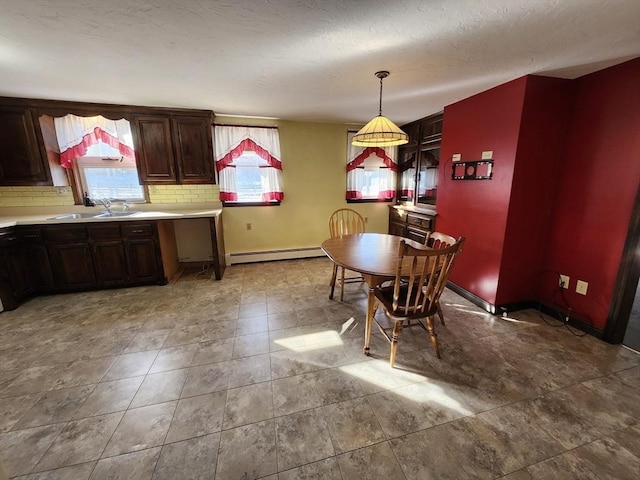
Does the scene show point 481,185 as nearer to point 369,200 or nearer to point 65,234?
point 369,200

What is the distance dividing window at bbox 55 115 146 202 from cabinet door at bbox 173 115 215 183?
59cm

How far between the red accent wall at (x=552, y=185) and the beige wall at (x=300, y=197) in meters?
1.96

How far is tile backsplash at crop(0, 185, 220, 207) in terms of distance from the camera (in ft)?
10.5

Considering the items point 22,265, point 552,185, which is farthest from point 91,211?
point 552,185

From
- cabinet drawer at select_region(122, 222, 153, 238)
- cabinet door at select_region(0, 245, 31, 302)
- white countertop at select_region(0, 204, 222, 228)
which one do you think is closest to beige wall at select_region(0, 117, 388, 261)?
white countertop at select_region(0, 204, 222, 228)

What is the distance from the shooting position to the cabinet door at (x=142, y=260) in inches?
123

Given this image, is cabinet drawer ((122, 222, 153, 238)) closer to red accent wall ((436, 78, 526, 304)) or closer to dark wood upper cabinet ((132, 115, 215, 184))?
dark wood upper cabinet ((132, 115, 215, 184))

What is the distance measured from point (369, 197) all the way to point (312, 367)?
327 centimetres

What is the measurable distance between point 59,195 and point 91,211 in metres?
0.38

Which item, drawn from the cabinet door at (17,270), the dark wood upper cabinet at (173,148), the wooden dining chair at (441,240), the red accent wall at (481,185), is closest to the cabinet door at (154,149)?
the dark wood upper cabinet at (173,148)

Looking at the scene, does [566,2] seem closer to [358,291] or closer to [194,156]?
[358,291]

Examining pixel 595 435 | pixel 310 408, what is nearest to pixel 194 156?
pixel 310 408

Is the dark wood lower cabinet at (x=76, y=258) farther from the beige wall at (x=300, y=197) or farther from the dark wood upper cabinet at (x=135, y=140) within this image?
the beige wall at (x=300, y=197)

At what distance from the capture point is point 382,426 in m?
1.42
